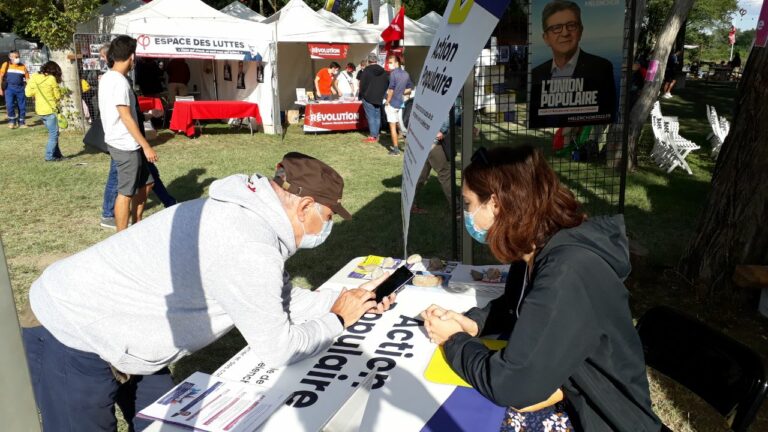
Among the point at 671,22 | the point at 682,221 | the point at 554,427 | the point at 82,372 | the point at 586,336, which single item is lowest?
the point at 682,221

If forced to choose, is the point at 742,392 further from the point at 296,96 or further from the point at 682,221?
the point at 296,96

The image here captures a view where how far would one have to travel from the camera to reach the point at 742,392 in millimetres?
1755

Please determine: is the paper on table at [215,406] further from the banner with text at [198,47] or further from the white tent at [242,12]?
the white tent at [242,12]

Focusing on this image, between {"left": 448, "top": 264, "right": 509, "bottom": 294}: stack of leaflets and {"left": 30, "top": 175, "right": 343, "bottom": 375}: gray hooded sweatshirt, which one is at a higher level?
{"left": 30, "top": 175, "right": 343, "bottom": 375}: gray hooded sweatshirt

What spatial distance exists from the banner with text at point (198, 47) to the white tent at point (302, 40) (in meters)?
0.72

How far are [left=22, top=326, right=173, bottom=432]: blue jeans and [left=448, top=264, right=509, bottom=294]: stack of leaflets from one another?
1.37 metres

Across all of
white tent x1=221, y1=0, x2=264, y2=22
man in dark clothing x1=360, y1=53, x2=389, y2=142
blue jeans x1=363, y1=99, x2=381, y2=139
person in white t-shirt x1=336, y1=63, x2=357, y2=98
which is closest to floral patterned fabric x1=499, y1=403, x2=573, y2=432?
man in dark clothing x1=360, y1=53, x2=389, y2=142

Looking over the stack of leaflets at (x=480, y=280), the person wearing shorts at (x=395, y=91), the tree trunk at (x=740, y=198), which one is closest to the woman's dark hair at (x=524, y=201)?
the stack of leaflets at (x=480, y=280)

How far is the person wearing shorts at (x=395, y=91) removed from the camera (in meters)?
10.7

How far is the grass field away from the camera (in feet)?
13.6

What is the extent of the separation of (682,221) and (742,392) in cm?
526

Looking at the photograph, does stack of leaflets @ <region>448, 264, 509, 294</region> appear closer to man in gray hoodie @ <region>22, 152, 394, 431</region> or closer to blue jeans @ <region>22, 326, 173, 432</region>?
man in gray hoodie @ <region>22, 152, 394, 431</region>

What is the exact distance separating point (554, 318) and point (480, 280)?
44.0 inches

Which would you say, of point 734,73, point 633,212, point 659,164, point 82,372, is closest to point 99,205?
point 82,372
